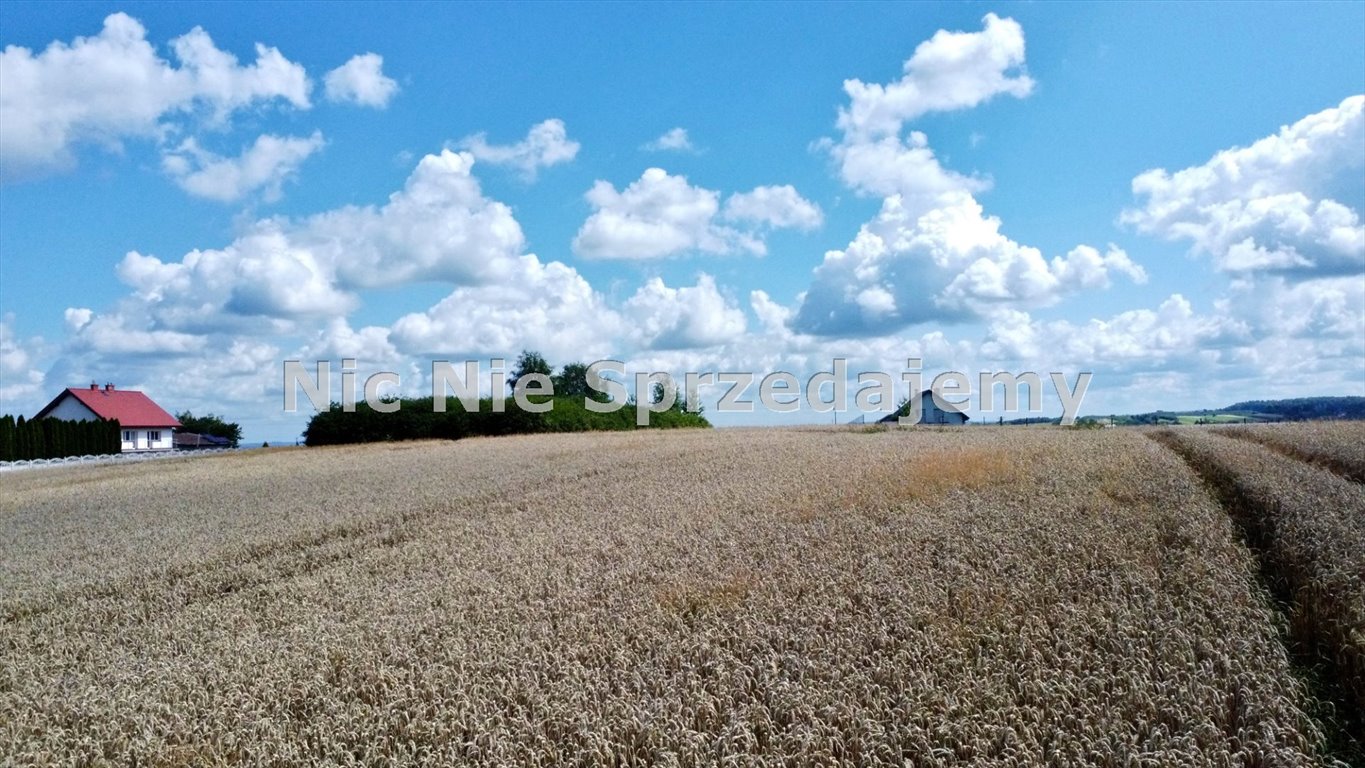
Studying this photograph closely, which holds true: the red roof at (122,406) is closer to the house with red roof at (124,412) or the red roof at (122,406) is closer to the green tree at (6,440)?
the house with red roof at (124,412)

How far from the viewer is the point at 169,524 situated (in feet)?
56.6

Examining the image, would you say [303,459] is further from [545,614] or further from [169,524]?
[545,614]

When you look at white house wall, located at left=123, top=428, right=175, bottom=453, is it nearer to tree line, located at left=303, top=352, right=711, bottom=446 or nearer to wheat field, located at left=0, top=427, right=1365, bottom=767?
tree line, located at left=303, top=352, right=711, bottom=446

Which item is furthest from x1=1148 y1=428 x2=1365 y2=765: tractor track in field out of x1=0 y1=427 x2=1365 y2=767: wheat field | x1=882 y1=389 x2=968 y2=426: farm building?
x1=882 y1=389 x2=968 y2=426: farm building

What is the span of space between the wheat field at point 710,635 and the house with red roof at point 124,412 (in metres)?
61.1

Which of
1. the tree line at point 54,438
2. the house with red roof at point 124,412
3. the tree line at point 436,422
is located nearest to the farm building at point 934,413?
the tree line at point 436,422

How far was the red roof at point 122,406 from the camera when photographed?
217ft

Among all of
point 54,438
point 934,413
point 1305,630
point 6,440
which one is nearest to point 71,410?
point 54,438

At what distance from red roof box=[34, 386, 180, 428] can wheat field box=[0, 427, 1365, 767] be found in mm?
61331

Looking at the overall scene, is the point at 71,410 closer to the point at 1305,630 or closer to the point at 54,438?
the point at 54,438

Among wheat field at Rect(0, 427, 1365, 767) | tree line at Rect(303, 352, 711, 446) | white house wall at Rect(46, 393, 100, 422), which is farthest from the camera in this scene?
white house wall at Rect(46, 393, 100, 422)

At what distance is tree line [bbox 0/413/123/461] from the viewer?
171 feet

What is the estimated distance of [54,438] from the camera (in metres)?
54.8

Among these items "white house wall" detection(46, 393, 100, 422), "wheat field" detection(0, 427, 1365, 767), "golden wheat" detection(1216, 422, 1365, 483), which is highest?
"white house wall" detection(46, 393, 100, 422)
